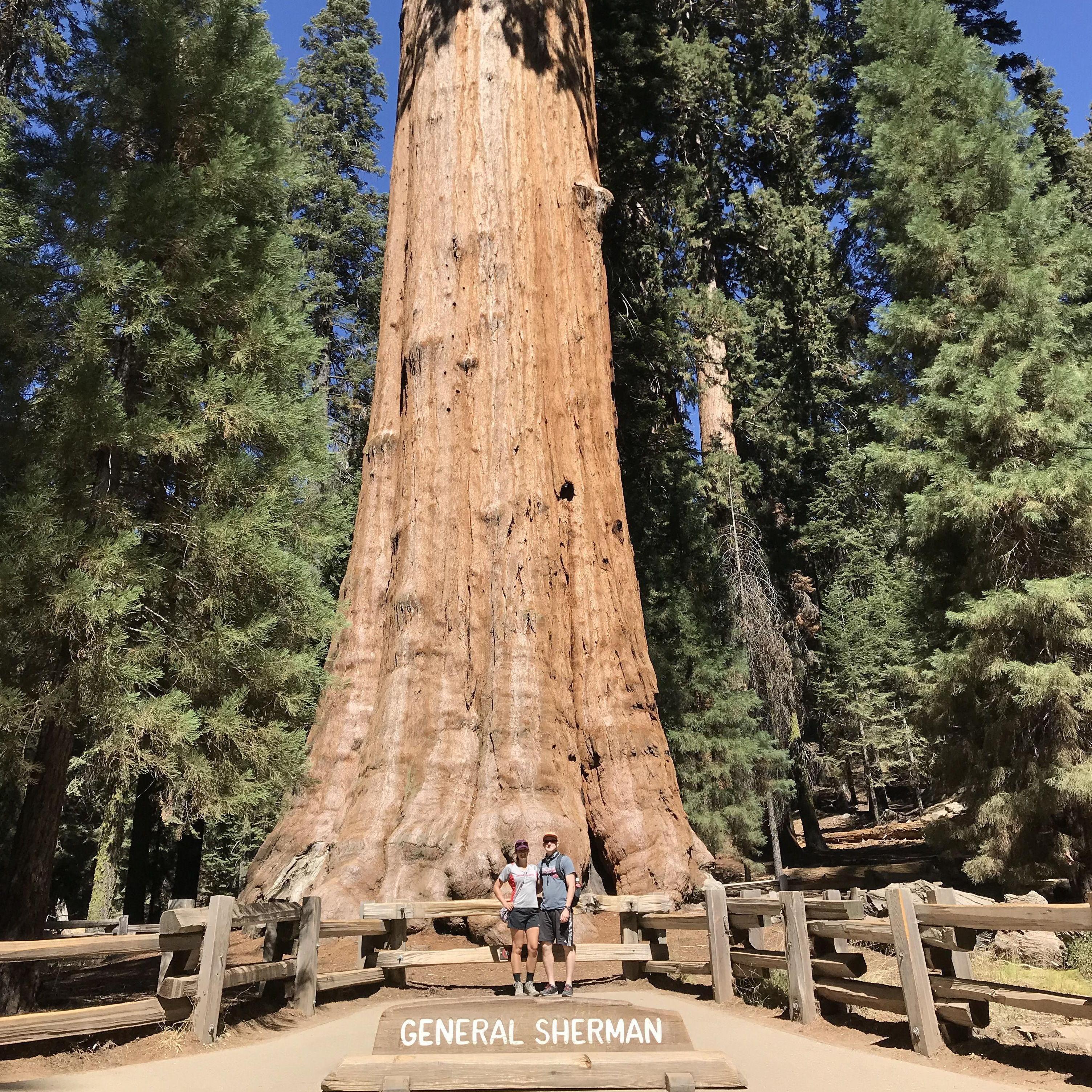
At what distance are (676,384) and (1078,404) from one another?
26.0 feet

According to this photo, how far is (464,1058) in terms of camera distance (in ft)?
13.5

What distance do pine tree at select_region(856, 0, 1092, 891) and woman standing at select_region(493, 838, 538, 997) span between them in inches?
234

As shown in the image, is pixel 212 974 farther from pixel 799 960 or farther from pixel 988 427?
pixel 988 427

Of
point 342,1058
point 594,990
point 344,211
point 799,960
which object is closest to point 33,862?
point 342,1058

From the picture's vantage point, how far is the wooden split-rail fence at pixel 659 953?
5.16m

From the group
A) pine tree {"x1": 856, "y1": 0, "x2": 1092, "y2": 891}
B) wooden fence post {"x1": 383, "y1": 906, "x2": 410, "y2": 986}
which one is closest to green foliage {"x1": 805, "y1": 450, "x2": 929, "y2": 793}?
pine tree {"x1": 856, "y1": 0, "x2": 1092, "y2": 891}

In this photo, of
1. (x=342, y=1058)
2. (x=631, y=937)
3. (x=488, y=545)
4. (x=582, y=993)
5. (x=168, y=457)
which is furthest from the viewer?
(x=488, y=545)

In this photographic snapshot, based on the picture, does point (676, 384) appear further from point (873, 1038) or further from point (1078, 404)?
point (873, 1038)

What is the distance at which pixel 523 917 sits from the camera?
22.9 feet

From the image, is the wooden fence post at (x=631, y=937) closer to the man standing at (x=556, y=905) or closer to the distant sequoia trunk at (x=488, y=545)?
the distant sequoia trunk at (x=488, y=545)

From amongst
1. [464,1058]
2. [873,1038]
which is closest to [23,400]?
[464,1058]

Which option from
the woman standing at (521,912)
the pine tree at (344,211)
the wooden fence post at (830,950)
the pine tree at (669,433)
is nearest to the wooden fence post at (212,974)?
the woman standing at (521,912)

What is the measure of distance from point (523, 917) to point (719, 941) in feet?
6.21

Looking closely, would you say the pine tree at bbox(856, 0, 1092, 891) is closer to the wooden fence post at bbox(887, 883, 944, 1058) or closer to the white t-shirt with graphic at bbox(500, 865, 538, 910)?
the wooden fence post at bbox(887, 883, 944, 1058)
